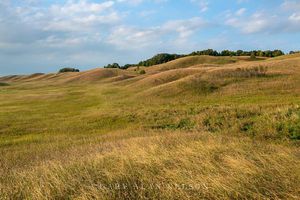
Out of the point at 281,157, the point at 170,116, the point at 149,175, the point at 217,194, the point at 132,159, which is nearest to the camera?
the point at 217,194

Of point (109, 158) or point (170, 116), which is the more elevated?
point (109, 158)

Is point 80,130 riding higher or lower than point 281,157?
lower

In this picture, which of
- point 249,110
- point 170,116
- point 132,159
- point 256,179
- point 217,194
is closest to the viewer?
point 217,194

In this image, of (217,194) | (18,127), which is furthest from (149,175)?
(18,127)

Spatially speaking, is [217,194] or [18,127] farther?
[18,127]

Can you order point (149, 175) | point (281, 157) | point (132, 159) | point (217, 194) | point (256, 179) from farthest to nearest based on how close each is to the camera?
point (132, 159), point (281, 157), point (149, 175), point (256, 179), point (217, 194)

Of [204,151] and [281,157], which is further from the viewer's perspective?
[204,151]

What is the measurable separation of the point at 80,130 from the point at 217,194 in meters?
17.2

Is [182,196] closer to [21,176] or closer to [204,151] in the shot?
[204,151]

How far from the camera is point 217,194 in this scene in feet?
19.2

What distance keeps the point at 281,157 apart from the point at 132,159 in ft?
10.6

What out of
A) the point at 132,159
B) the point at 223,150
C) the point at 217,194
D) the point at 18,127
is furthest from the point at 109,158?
the point at 18,127

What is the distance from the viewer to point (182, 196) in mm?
5895

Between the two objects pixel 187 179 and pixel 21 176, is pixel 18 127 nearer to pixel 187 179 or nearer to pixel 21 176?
pixel 21 176
